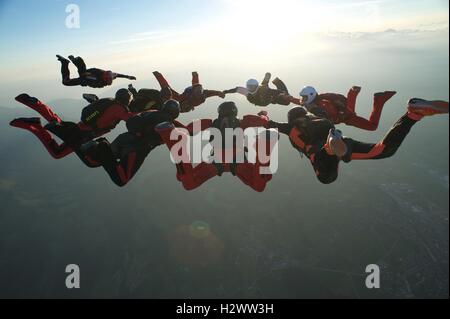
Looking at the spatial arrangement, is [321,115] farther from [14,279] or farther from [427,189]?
[427,189]

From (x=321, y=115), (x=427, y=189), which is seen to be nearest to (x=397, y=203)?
(x=427, y=189)

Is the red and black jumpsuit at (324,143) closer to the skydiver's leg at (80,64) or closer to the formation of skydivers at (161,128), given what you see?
the formation of skydivers at (161,128)

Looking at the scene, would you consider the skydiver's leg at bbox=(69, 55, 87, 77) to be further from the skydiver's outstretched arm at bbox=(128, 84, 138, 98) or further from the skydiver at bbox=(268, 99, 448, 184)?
the skydiver at bbox=(268, 99, 448, 184)

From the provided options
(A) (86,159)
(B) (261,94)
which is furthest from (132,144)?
(B) (261,94)

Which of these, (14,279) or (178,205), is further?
(178,205)

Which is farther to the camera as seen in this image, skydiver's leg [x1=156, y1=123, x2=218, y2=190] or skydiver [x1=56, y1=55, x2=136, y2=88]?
skydiver [x1=56, y1=55, x2=136, y2=88]

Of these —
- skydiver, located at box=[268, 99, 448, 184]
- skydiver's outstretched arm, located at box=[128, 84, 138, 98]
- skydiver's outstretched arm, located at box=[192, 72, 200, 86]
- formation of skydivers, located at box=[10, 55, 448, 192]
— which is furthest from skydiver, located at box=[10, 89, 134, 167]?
skydiver, located at box=[268, 99, 448, 184]

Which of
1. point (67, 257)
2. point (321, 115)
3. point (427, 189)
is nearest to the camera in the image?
point (321, 115)
